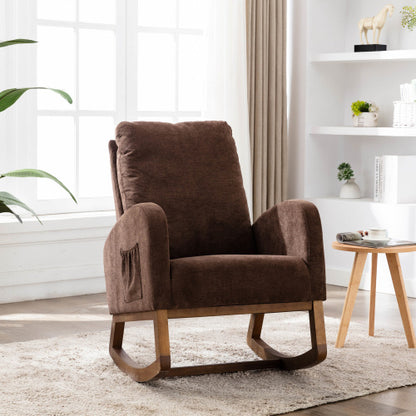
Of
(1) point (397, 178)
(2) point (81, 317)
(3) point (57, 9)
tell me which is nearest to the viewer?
(2) point (81, 317)

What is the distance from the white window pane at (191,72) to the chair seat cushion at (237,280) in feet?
7.92

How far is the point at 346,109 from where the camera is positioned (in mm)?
5453

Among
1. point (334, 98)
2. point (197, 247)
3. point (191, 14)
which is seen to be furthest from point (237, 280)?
point (334, 98)

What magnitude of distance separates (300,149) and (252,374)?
2.51m

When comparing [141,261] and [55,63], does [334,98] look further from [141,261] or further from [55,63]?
[141,261]

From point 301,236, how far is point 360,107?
235cm

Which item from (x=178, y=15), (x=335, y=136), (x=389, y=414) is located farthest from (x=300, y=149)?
(x=389, y=414)

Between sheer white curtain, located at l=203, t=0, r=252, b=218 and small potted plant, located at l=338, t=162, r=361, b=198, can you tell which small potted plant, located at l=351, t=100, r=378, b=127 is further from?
sheer white curtain, located at l=203, t=0, r=252, b=218

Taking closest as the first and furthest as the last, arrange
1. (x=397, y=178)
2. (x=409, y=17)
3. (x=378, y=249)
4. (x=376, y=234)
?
(x=378, y=249) < (x=376, y=234) < (x=397, y=178) < (x=409, y=17)

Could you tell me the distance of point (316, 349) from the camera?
2.85m

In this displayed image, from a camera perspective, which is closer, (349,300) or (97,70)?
(349,300)

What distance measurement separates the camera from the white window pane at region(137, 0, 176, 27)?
490 centimetres

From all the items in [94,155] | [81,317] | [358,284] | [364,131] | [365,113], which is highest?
[365,113]

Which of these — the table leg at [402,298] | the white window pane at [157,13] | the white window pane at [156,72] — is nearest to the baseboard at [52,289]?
the white window pane at [156,72]
